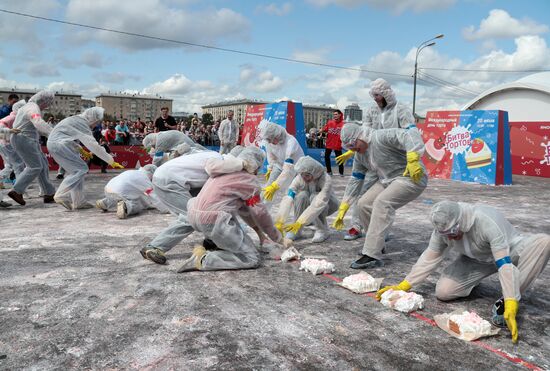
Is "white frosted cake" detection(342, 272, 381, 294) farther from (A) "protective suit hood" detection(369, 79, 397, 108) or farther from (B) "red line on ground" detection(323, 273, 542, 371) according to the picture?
(A) "protective suit hood" detection(369, 79, 397, 108)

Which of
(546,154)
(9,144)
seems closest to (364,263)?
(9,144)

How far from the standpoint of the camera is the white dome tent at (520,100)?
21.2 metres

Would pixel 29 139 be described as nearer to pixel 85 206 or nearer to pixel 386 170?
pixel 85 206

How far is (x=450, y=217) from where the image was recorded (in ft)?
9.71

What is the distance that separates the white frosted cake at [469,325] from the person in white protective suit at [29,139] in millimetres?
6420

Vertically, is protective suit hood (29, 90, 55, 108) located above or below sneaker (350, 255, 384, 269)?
above

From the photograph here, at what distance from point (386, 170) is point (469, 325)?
1.95 metres

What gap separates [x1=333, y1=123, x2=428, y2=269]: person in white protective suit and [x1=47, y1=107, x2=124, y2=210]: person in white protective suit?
415cm

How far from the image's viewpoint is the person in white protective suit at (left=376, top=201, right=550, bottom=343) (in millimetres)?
2885

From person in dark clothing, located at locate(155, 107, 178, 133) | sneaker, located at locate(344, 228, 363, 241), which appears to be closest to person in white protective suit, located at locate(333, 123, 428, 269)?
sneaker, located at locate(344, 228, 363, 241)

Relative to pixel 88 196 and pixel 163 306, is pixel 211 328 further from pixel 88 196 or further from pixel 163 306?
pixel 88 196

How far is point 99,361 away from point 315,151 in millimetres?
14074

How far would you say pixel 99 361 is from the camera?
2408 millimetres

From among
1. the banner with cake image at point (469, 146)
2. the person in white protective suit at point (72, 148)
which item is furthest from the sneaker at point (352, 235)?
the banner with cake image at point (469, 146)
